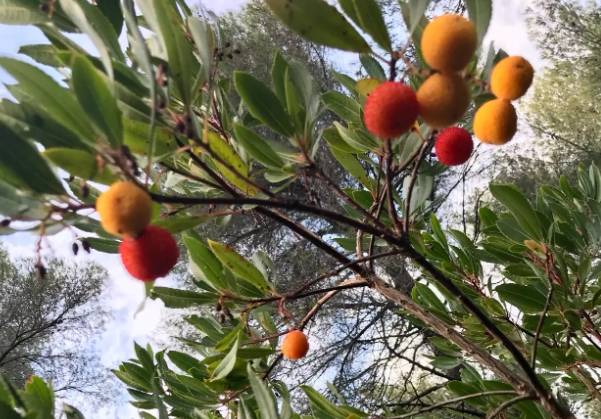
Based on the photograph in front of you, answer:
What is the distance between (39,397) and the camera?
0.77 m

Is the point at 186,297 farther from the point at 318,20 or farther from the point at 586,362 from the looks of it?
the point at 586,362

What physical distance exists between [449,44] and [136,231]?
32 cm

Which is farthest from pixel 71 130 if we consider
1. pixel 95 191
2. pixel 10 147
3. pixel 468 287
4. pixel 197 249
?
pixel 468 287

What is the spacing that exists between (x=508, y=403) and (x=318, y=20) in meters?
0.55

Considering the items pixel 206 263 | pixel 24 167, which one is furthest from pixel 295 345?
pixel 24 167

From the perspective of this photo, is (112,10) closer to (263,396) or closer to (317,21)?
(317,21)

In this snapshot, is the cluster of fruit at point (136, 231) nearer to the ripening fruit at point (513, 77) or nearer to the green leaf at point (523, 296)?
the ripening fruit at point (513, 77)

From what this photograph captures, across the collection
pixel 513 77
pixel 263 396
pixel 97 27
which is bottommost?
pixel 263 396

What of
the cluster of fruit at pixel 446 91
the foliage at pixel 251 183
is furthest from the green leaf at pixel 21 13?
the cluster of fruit at pixel 446 91

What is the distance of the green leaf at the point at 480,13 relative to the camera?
24.3 inches

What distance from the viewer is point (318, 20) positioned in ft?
1.98

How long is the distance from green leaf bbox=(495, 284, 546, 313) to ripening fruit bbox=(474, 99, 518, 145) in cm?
73

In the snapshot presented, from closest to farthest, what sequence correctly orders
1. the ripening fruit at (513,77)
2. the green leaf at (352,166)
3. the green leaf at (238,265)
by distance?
the ripening fruit at (513,77), the green leaf at (238,265), the green leaf at (352,166)

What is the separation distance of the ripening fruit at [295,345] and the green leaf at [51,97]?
1.63 ft
